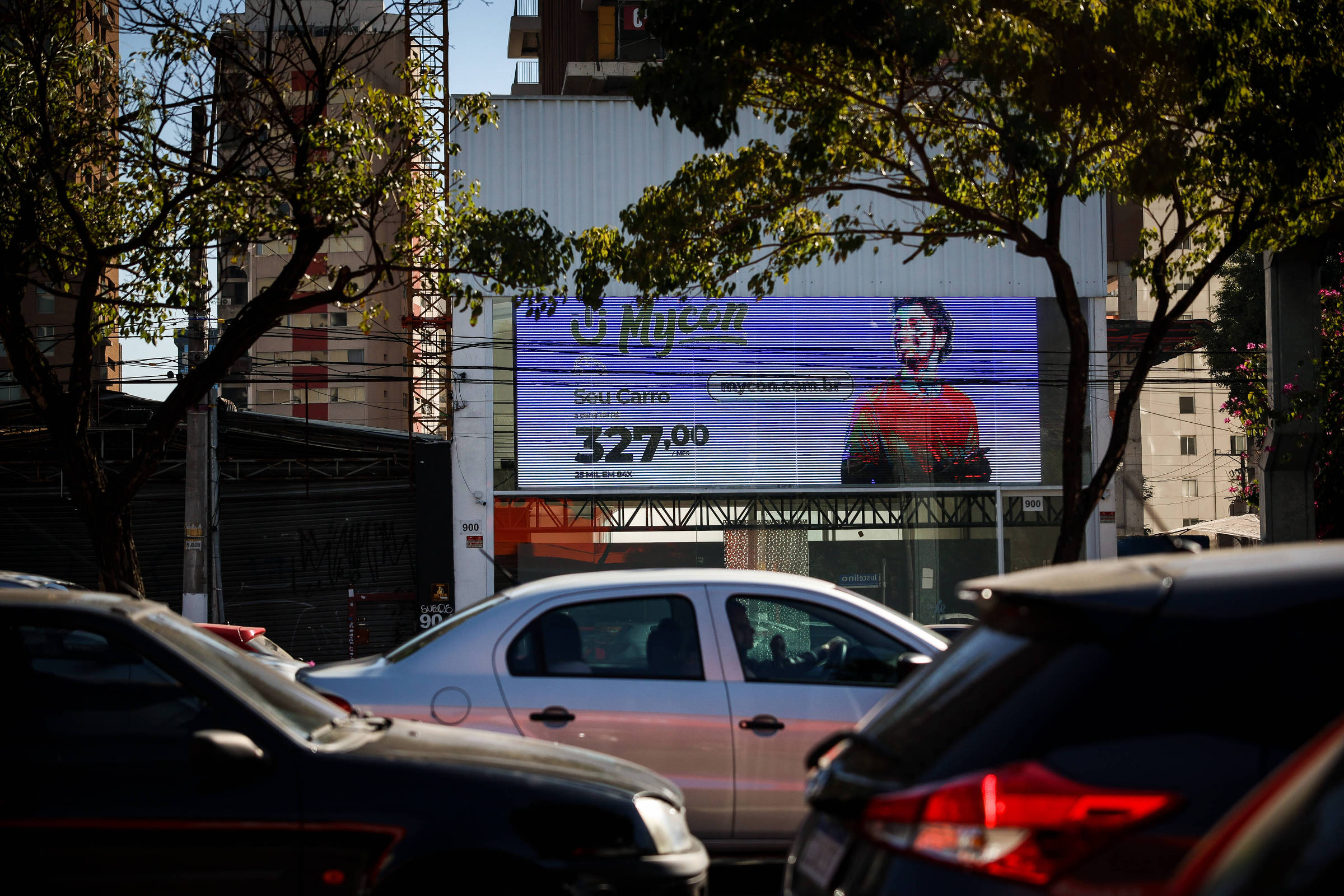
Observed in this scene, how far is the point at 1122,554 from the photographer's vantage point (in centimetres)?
2194

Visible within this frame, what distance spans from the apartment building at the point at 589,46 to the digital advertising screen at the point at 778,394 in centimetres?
1160

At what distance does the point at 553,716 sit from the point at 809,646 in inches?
54.3

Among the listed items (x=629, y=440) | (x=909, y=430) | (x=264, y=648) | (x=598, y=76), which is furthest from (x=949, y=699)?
(x=598, y=76)

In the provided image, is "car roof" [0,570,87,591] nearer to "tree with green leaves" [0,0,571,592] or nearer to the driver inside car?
"tree with green leaves" [0,0,571,592]

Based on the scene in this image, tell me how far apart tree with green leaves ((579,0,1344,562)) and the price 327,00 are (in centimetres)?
1093

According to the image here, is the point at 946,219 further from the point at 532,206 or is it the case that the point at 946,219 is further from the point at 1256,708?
the point at 532,206

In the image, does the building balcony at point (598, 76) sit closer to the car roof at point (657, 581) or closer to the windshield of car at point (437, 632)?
the car roof at point (657, 581)

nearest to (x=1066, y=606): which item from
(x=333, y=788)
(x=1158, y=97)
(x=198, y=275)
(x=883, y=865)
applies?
(x=883, y=865)

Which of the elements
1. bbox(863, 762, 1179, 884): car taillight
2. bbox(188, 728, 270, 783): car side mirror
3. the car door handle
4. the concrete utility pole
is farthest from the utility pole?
bbox(863, 762, 1179, 884): car taillight

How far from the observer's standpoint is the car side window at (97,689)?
12.2 ft

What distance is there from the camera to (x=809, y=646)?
6.01 meters

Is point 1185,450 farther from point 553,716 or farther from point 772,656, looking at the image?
point 553,716

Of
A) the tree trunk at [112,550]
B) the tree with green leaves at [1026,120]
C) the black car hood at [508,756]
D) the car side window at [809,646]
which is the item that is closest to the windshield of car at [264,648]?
the tree trunk at [112,550]

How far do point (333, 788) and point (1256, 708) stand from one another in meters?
2.65
